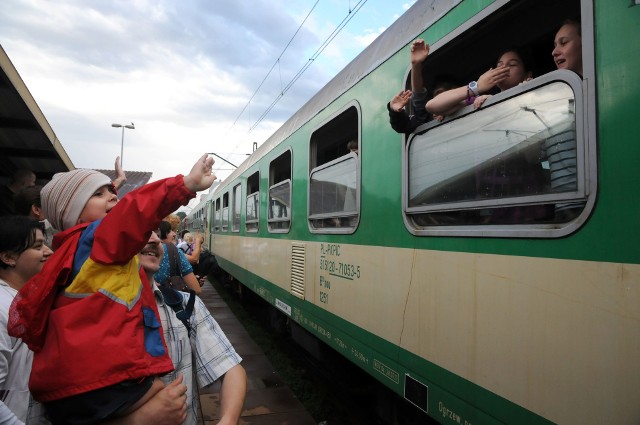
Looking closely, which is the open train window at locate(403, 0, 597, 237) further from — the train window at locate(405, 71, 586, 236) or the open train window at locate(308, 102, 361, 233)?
the open train window at locate(308, 102, 361, 233)

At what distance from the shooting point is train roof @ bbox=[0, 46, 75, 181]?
399cm

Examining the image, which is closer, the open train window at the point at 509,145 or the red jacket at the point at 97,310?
the red jacket at the point at 97,310

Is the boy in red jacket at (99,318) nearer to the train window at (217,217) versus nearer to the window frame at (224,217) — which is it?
the window frame at (224,217)

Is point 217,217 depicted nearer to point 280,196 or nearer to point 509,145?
point 280,196

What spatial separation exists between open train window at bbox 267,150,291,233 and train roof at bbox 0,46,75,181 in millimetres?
2733

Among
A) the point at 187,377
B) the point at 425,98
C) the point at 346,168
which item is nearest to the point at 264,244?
the point at 346,168

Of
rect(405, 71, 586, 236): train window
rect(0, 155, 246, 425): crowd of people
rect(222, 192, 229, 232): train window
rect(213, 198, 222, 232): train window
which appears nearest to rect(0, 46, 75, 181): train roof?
rect(0, 155, 246, 425): crowd of people

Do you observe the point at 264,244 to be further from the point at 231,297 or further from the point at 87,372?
the point at 231,297

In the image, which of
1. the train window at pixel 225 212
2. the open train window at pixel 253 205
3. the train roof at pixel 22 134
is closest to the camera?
the train roof at pixel 22 134

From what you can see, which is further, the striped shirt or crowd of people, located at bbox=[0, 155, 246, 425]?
the striped shirt

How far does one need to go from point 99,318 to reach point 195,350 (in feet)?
1.68

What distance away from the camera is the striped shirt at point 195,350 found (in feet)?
5.18

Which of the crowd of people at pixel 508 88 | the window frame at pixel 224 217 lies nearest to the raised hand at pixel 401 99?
the crowd of people at pixel 508 88

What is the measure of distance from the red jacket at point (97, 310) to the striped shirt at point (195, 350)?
24cm
